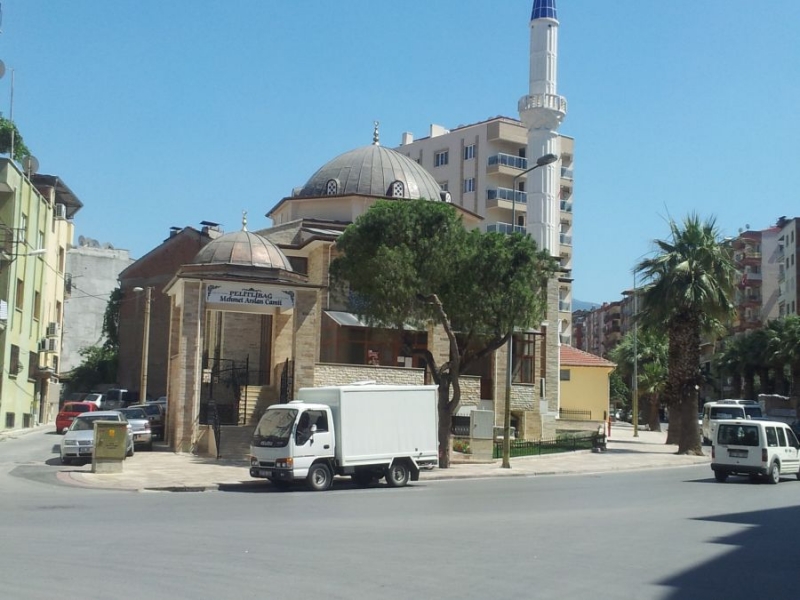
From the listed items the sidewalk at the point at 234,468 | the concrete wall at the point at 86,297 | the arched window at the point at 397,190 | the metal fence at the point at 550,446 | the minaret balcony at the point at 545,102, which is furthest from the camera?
the concrete wall at the point at 86,297

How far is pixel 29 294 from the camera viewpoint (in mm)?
47406

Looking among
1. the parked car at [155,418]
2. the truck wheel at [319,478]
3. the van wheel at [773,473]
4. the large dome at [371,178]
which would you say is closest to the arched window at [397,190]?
the large dome at [371,178]

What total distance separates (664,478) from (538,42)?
35824 millimetres

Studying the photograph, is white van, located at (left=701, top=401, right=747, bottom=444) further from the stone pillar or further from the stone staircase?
the stone staircase

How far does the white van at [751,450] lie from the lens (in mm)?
25156

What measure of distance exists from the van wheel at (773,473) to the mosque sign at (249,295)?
15.9 meters

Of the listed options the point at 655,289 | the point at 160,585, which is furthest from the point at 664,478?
the point at 160,585

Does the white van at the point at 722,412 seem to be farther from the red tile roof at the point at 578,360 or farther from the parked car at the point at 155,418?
the parked car at the point at 155,418

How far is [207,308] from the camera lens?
32062 millimetres

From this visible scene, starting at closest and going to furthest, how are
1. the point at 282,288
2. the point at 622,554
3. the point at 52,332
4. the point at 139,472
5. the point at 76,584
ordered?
the point at 76,584
the point at 622,554
the point at 139,472
the point at 282,288
the point at 52,332

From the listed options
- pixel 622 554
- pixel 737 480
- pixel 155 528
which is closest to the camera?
pixel 622 554

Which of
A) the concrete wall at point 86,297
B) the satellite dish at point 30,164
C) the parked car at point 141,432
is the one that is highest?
the satellite dish at point 30,164

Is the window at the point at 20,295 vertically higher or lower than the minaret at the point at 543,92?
lower

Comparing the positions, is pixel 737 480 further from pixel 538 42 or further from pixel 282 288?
pixel 538 42
